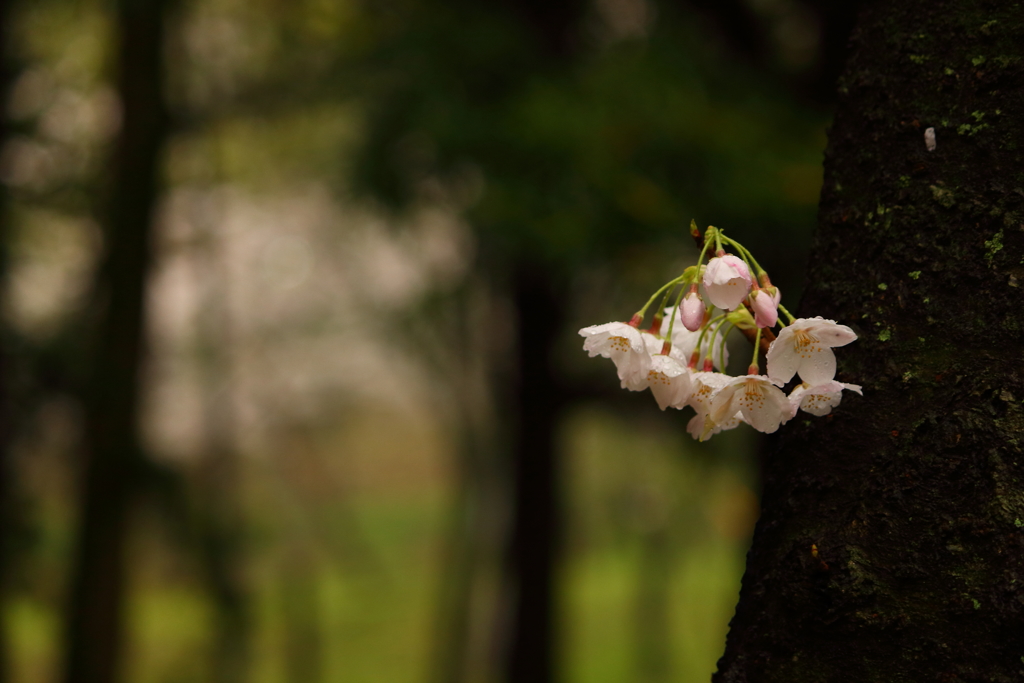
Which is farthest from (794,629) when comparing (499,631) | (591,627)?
(591,627)

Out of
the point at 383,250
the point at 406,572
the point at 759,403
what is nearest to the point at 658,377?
the point at 759,403

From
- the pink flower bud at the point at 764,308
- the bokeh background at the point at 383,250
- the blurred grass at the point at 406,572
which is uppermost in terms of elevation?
the bokeh background at the point at 383,250

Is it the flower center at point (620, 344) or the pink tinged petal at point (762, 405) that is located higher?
the flower center at point (620, 344)

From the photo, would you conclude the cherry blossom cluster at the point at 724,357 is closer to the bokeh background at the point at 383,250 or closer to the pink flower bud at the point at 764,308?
the pink flower bud at the point at 764,308

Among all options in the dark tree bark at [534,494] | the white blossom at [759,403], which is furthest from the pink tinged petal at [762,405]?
the dark tree bark at [534,494]

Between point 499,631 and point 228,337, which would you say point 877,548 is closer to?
point 499,631
